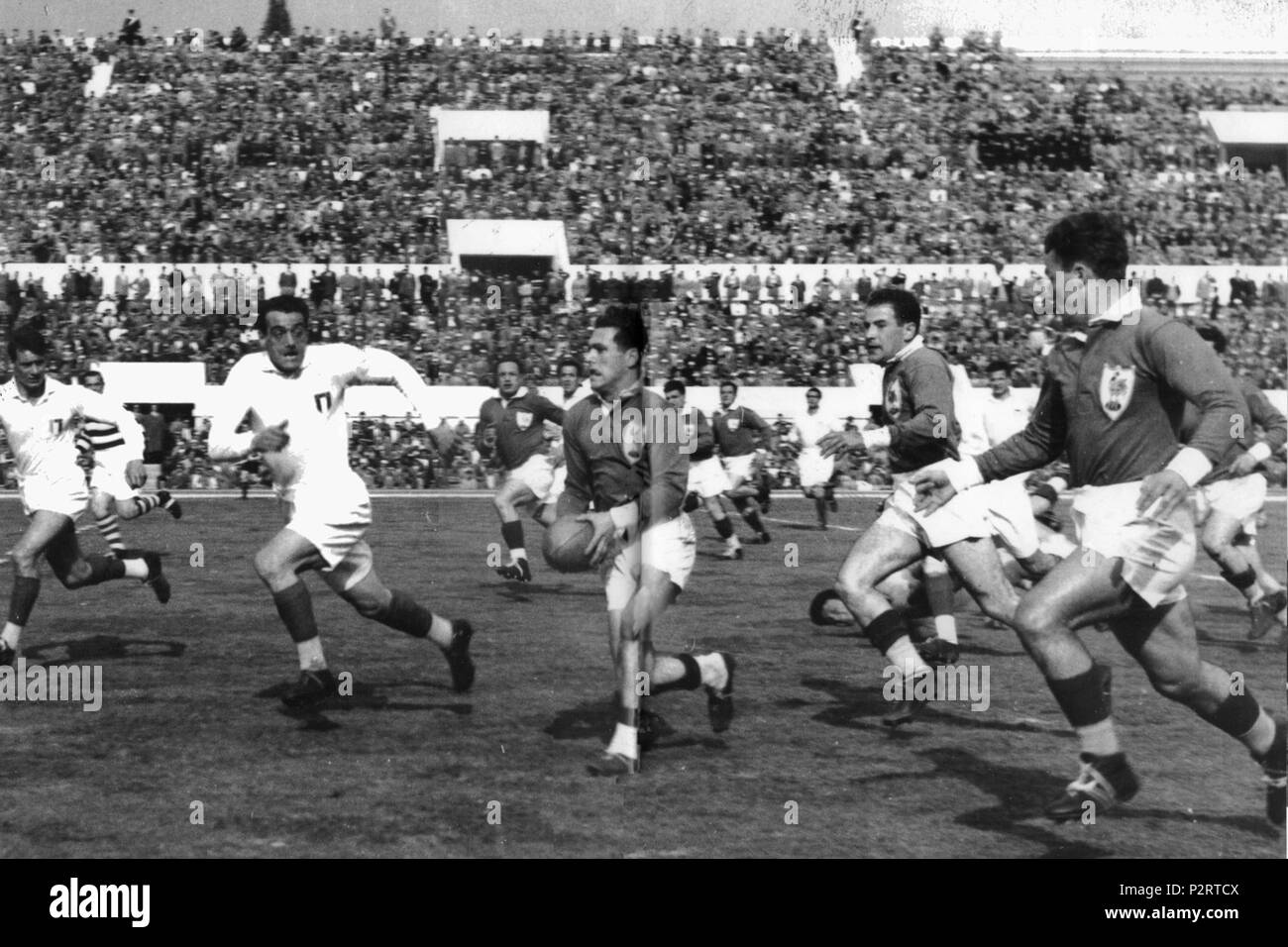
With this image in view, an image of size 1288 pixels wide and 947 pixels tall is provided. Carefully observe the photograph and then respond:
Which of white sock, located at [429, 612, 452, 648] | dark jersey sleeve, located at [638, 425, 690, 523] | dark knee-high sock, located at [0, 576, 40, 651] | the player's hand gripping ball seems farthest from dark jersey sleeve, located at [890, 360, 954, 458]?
dark knee-high sock, located at [0, 576, 40, 651]

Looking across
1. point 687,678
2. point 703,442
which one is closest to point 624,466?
point 687,678

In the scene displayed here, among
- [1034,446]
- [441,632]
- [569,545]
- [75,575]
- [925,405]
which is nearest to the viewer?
[1034,446]

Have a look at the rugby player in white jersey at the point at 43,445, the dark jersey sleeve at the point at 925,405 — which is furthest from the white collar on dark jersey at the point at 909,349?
the rugby player in white jersey at the point at 43,445

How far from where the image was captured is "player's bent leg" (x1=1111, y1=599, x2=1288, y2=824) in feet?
17.7

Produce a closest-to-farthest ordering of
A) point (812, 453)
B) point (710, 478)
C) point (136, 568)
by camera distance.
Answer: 1. point (136, 568)
2. point (710, 478)
3. point (812, 453)

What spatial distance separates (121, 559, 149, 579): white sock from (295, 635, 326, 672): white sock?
3.23 m

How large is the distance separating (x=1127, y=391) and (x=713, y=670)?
2.26 meters

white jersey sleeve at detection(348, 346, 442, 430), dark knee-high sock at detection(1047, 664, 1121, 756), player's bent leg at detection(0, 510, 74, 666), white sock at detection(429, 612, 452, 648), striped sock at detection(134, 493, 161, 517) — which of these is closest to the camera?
dark knee-high sock at detection(1047, 664, 1121, 756)

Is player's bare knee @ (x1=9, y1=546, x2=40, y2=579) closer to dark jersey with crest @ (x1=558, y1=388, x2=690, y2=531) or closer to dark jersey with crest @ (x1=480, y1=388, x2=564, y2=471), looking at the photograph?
dark jersey with crest @ (x1=558, y1=388, x2=690, y2=531)

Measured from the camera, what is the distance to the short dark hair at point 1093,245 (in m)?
5.45

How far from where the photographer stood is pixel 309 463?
724 cm

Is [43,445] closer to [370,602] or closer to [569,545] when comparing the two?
[370,602]

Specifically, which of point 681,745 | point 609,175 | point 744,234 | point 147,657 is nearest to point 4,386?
point 147,657
